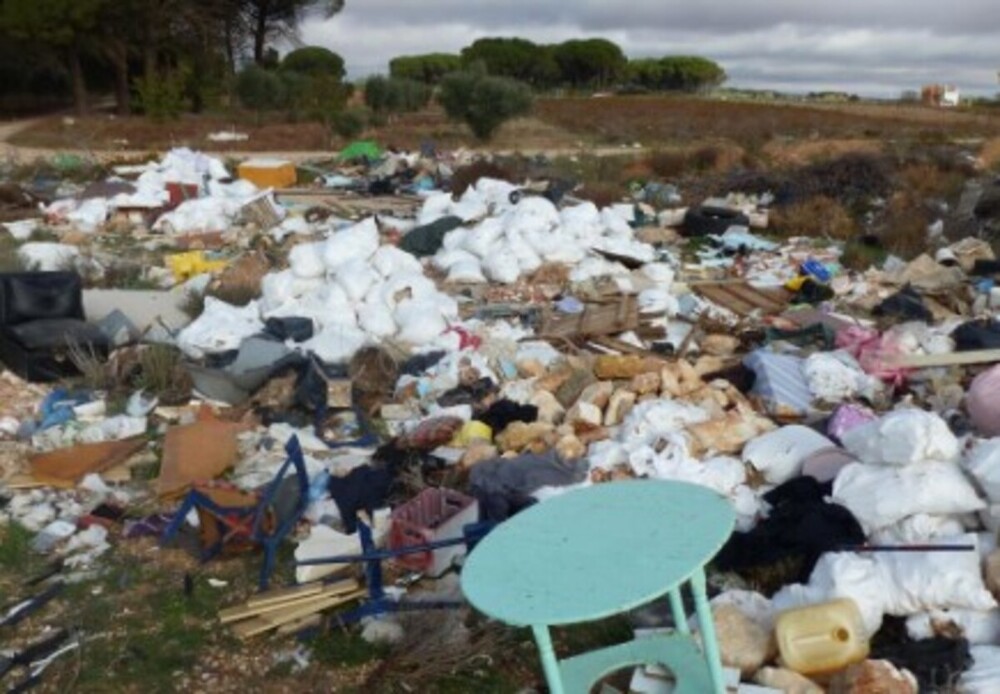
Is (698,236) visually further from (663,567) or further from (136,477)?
(663,567)

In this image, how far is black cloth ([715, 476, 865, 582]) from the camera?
3.87m

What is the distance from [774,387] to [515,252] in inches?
154

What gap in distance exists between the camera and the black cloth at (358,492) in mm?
4777

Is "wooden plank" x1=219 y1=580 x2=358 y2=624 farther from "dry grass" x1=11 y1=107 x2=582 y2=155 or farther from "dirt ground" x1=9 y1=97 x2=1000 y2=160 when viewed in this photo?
"dry grass" x1=11 y1=107 x2=582 y2=155

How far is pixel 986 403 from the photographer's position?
4.99 m

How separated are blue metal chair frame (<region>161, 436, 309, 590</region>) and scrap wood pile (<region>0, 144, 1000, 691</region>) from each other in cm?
2

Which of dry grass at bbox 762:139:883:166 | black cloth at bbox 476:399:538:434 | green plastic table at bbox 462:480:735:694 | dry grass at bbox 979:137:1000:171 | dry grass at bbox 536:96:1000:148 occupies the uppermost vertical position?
dry grass at bbox 536:96:1000:148

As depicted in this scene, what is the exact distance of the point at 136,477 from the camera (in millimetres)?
5496

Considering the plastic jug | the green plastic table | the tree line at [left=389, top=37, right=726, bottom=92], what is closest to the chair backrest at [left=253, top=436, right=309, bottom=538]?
the green plastic table

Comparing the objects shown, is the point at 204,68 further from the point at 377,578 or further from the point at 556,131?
the point at 377,578

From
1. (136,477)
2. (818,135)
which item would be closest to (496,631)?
(136,477)

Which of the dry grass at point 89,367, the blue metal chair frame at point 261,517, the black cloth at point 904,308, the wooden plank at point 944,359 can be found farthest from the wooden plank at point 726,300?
the dry grass at point 89,367

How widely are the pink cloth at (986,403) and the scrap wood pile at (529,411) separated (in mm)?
16

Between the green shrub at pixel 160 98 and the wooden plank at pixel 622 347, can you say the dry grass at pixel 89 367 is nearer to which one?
the wooden plank at pixel 622 347
